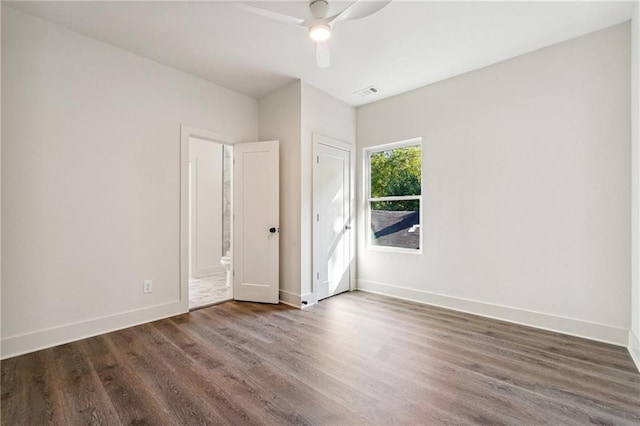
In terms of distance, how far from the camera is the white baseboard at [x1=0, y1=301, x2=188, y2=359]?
2.34 metres

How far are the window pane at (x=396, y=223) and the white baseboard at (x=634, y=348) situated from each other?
6.77 ft

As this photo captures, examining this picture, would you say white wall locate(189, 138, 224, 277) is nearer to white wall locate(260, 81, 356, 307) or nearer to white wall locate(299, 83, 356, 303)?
white wall locate(260, 81, 356, 307)

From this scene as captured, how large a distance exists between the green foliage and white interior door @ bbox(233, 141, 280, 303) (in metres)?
1.57

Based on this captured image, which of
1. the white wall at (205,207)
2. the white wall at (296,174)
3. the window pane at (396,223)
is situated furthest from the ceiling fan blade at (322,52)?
the white wall at (205,207)

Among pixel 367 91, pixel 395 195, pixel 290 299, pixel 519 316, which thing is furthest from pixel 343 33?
pixel 519 316

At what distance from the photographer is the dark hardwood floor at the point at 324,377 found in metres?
1.67

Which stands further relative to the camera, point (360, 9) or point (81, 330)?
point (81, 330)

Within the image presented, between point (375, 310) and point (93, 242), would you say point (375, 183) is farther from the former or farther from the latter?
point (93, 242)

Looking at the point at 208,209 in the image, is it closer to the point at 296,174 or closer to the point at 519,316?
the point at 296,174

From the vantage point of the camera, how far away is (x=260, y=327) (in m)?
2.96

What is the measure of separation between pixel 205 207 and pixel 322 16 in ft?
14.5

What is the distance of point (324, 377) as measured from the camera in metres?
2.04

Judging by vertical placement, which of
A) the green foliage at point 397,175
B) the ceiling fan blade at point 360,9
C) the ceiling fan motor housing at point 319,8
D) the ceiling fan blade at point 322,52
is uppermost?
the ceiling fan motor housing at point 319,8

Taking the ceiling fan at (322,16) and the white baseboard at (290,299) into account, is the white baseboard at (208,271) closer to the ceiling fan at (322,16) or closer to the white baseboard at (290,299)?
the white baseboard at (290,299)
